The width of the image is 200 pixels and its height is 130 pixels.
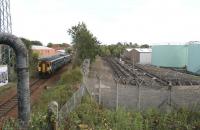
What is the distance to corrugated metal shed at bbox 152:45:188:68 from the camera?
6525 centimetres

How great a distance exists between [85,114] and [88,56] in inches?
1492

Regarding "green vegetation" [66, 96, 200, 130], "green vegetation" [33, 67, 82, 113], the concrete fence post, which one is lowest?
"green vegetation" [33, 67, 82, 113]

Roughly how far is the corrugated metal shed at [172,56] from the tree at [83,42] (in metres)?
20.2

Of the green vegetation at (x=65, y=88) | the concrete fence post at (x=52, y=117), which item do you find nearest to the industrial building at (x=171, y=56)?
the green vegetation at (x=65, y=88)

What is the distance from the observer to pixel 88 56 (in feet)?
162

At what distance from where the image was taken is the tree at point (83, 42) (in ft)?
162

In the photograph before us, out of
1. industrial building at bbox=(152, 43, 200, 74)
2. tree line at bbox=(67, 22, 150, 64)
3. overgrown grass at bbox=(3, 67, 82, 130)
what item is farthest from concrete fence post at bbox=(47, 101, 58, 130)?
industrial building at bbox=(152, 43, 200, 74)

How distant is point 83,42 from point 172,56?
2375cm

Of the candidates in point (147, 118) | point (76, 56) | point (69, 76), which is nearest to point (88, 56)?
point (76, 56)

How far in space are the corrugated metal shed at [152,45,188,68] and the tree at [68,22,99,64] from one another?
2023cm

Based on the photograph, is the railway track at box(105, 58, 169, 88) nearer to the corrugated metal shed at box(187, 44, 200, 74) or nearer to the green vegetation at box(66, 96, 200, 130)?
the corrugated metal shed at box(187, 44, 200, 74)

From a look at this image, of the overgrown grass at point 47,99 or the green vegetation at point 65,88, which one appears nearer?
the overgrown grass at point 47,99

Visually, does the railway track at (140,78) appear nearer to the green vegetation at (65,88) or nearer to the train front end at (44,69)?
the green vegetation at (65,88)

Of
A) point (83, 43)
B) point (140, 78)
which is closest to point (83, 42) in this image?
point (83, 43)
